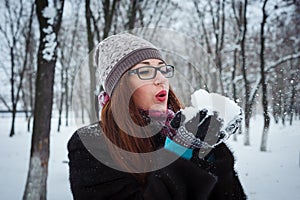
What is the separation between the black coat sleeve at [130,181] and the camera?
0.90 m

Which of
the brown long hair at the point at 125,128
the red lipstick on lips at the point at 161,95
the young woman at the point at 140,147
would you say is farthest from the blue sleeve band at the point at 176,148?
the red lipstick on lips at the point at 161,95

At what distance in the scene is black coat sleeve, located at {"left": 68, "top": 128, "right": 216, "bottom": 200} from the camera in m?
0.90

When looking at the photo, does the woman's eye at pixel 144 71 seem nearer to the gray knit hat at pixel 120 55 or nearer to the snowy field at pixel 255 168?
the gray knit hat at pixel 120 55

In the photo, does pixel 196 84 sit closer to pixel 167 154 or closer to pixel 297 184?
pixel 167 154

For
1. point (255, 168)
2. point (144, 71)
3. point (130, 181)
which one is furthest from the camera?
point (255, 168)

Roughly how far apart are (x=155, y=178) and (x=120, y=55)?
0.72 metres

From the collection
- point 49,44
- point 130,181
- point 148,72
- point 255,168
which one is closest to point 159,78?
point 148,72

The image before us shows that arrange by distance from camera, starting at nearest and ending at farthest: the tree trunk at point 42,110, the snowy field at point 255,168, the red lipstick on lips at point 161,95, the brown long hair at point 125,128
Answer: the brown long hair at point 125,128, the red lipstick on lips at point 161,95, the snowy field at point 255,168, the tree trunk at point 42,110

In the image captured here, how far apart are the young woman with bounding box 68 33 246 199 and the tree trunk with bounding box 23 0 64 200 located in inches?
106

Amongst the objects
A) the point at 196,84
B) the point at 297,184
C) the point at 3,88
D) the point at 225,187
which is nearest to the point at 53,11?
the point at 196,84

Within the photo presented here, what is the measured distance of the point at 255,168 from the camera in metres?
3.57

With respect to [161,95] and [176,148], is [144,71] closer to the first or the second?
[161,95]

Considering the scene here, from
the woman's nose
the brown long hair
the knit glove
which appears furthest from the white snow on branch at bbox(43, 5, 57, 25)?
the knit glove

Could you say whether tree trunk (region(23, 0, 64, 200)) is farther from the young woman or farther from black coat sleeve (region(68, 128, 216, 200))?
black coat sleeve (region(68, 128, 216, 200))
